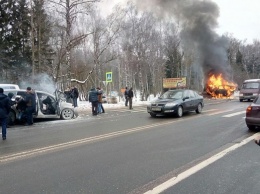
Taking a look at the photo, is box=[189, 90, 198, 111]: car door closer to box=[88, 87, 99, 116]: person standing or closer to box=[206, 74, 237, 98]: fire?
box=[88, 87, 99, 116]: person standing

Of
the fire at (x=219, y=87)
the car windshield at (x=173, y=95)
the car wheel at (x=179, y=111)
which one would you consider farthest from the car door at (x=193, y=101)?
the fire at (x=219, y=87)

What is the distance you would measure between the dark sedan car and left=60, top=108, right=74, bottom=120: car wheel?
3.87 m

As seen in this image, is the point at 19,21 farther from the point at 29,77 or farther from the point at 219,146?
the point at 219,146

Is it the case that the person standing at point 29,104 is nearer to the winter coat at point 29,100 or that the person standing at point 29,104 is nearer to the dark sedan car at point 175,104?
the winter coat at point 29,100

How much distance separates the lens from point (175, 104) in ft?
47.8

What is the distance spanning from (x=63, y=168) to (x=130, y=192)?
5.94 ft

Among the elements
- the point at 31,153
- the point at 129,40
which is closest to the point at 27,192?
the point at 31,153

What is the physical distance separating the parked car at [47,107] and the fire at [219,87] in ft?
74.6

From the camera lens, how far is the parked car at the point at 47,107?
13625 mm

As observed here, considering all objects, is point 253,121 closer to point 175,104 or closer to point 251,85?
point 175,104

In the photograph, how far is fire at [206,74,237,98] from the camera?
3431 cm

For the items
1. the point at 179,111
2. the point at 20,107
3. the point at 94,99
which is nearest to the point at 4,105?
the point at 20,107

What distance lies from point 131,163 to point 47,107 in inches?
366

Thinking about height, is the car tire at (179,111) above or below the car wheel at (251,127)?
above
